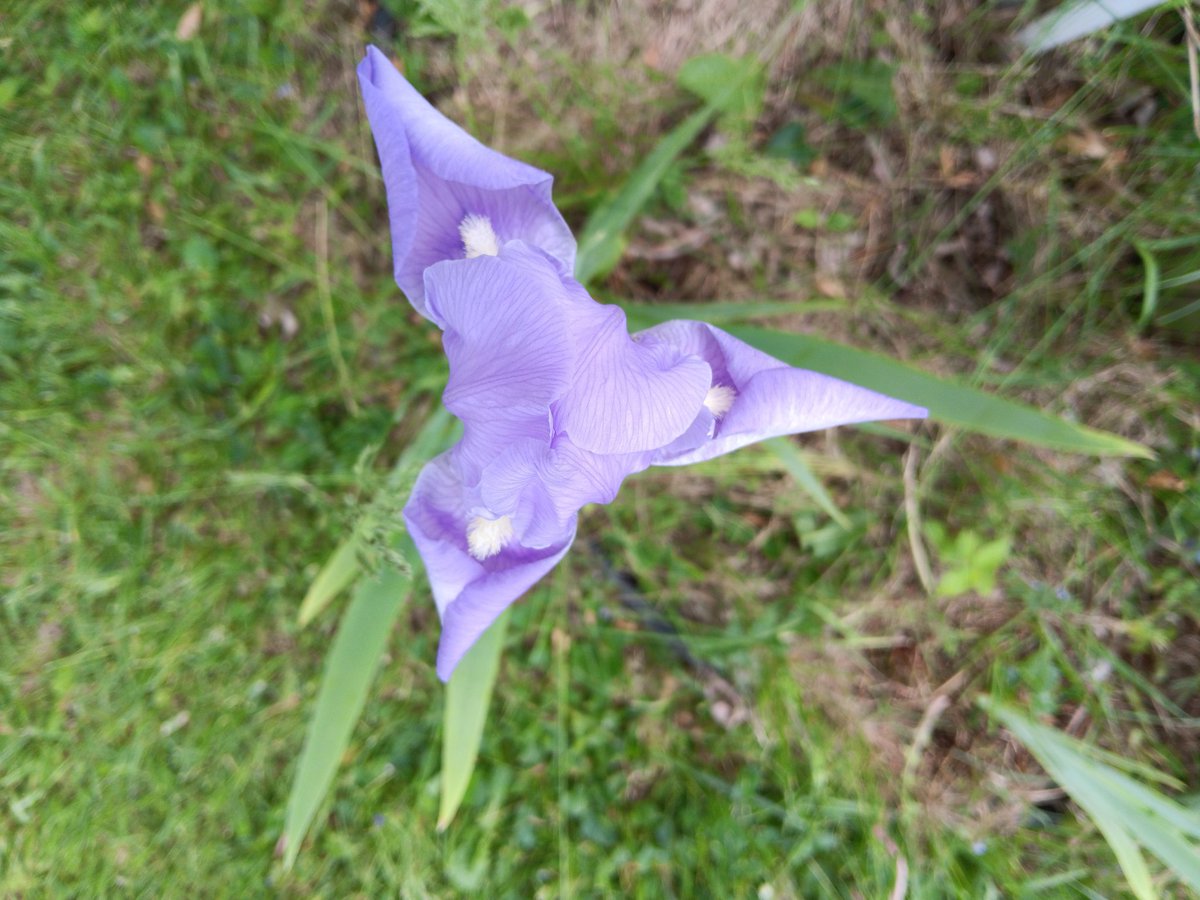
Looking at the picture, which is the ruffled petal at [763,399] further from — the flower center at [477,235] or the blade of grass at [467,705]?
the blade of grass at [467,705]

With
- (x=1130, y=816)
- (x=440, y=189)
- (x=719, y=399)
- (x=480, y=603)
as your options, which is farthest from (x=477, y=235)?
(x=1130, y=816)

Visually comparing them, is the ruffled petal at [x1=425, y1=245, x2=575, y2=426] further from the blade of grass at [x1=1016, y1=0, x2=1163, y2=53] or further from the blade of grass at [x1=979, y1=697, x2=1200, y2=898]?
the blade of grass at [x1=979, y1=697, x2=1200, y2=898]

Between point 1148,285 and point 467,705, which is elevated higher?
point 1148,285

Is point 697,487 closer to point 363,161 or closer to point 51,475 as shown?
point 363,161

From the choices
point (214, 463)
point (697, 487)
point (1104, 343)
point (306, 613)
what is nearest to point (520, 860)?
point (306, 613)

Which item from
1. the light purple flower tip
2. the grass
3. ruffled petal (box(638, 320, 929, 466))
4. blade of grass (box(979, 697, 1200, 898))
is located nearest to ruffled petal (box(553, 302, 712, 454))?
ruffled petal (box(638, 320, 929, 466))

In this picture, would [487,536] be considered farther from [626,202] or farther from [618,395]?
[626,202]
